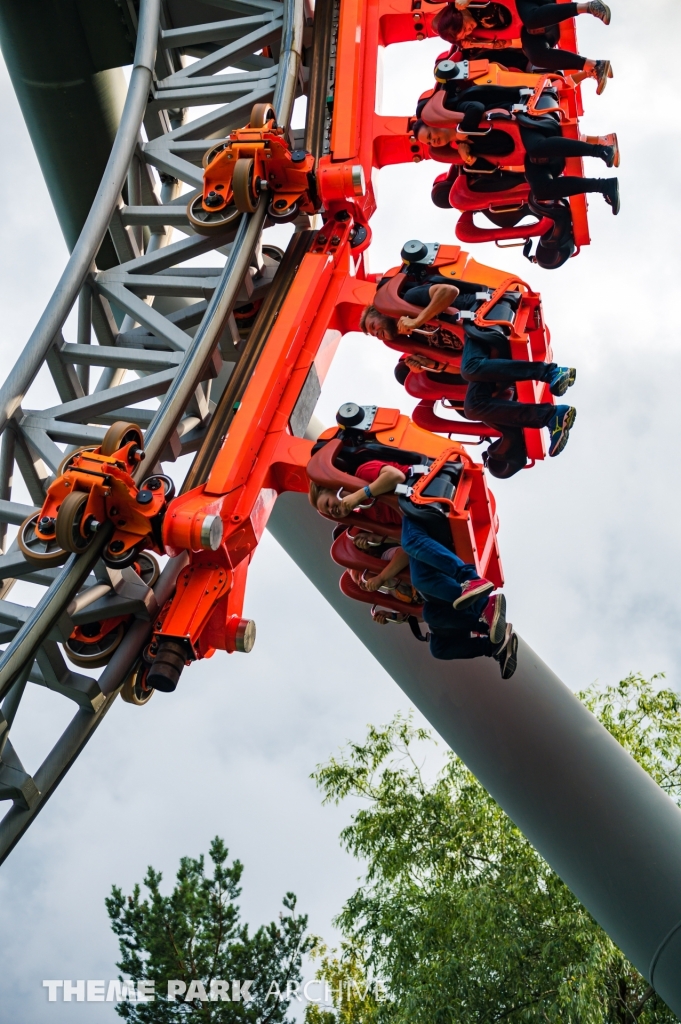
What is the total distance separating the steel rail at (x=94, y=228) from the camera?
583cm

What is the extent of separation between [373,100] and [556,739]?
4455 mm

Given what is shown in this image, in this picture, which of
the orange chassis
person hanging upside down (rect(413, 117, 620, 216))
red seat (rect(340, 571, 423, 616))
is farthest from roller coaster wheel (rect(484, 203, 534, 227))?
red seat (rect(340, 571, 423, 616))

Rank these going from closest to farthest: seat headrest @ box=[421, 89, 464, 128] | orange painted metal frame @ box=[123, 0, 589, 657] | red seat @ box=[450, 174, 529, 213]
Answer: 1. orange painted metal frame @ box=[123, 0, 589, 657]
2. seat headrest @ box=[421, 89, 464, 128]
3. red seat @ box=[450, 174, 529, 213]

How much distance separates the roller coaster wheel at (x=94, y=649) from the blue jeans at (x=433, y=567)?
4.73 feet

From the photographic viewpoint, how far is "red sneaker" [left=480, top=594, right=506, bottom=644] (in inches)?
212

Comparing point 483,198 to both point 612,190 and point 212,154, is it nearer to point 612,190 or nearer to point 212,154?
point 612,190

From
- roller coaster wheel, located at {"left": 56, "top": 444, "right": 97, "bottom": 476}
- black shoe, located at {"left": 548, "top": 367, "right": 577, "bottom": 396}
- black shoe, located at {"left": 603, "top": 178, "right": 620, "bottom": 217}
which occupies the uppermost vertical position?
black shoe, located at {"left": 603, "top": 178, "right": 620, "bottom": 217}

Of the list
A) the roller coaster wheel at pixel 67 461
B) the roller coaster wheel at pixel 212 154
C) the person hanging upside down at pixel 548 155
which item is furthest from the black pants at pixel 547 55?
the roller coaster wheel at pixel 67 461

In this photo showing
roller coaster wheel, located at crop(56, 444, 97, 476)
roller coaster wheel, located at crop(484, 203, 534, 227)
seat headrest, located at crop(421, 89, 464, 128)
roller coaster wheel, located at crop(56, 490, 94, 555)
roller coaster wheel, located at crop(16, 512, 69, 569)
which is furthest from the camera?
roller coaster wheel, located at crop(484, 203, 534, 227)

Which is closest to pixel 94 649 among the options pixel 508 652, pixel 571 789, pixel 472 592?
pixel 472 592

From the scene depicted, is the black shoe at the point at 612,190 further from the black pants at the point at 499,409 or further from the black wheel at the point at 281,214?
the black wheel at the point at 281,214

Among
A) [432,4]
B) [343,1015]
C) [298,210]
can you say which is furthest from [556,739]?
[343,1015]

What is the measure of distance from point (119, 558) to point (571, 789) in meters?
3.19

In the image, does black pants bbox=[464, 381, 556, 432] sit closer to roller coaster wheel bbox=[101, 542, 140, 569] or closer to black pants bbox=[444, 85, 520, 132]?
black pants bbox=[444, 85, 520, 132]
